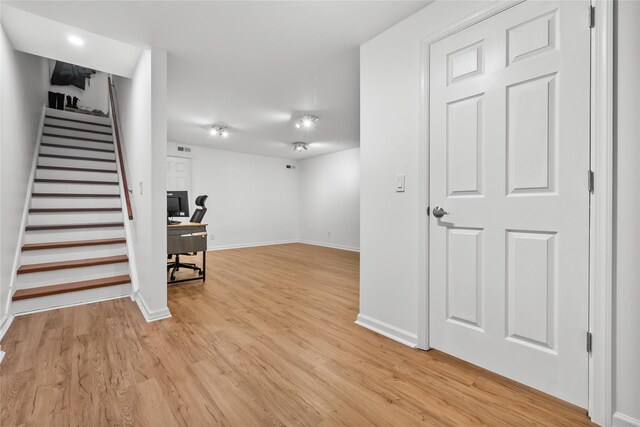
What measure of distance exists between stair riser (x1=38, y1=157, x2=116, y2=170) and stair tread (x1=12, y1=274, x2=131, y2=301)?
228 cm

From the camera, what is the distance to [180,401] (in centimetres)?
140

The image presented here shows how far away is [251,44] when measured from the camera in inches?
95.1

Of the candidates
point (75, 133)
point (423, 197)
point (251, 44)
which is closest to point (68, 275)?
point (251, 44)

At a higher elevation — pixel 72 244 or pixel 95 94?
pixel 95 94

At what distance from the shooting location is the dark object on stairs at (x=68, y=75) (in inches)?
228

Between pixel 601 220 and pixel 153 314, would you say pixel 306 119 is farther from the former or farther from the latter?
pixel 601 220

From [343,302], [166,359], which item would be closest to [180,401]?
[166,359]

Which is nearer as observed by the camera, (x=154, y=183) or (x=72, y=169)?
(x=154, y=183)

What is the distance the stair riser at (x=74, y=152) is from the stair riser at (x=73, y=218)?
148 centimetres

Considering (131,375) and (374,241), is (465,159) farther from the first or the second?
(131,375)

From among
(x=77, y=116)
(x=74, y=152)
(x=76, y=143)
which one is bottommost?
(x=74, y=152)

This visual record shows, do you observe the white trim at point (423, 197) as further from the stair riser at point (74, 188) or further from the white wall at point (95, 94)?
the white wall at point (95, 94)

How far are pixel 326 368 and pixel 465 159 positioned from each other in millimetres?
1560

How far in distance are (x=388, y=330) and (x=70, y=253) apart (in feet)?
11.6
